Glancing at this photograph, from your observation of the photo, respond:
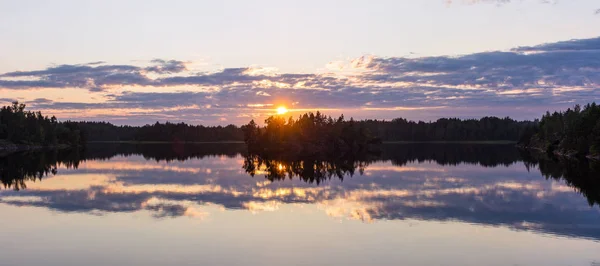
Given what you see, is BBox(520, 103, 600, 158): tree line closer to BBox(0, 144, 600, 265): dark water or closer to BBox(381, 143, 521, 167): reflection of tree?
BBox(381, 143, 521, 167): reflection of tree

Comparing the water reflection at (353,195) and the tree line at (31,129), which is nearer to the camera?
the water reflection at (353,195)

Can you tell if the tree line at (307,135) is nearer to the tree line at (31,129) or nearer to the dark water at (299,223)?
the tree line at (31,129)

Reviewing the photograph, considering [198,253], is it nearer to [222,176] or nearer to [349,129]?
[222,176]

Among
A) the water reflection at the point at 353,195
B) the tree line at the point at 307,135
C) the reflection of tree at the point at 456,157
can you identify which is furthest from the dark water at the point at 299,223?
the tree line at the point at 307,135

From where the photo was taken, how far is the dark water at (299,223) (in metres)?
20.5

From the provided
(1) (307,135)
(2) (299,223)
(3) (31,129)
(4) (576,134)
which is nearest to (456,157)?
(4) (576,134)

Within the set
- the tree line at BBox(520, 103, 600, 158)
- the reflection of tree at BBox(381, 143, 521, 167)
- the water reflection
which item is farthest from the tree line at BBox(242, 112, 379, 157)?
the water reflection

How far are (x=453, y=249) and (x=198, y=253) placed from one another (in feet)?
31.2

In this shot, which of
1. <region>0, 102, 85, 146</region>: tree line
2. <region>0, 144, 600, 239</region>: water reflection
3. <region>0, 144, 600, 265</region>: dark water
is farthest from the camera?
<region>0, 102, 85, 146</region>: tree line

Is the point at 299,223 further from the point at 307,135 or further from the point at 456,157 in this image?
the point at 307,135

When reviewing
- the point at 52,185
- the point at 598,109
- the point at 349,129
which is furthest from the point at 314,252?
the point at 349,129

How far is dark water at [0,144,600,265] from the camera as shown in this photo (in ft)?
67.2

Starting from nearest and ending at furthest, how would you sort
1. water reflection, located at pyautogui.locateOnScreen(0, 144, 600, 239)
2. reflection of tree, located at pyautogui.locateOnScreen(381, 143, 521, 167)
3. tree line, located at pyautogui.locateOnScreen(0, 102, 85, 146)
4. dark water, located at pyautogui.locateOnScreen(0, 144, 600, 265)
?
dark water, located at pyautogui.locateOnScreen(0, 144, 600, 265), water reflection, located at pyautogui.locateOnScreen(0, 144, 600, 239), reflection of tree, located at pyautogui.locateOnScreen(381, 143, 521, 167), tree line, located at pyautogui.locateOnScreen(0, 102, 85, 146)

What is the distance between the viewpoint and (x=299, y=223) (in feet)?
90.7
